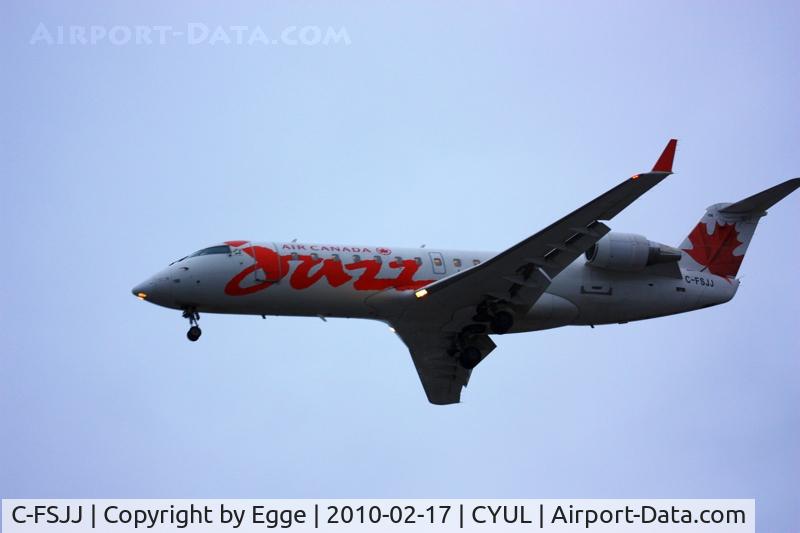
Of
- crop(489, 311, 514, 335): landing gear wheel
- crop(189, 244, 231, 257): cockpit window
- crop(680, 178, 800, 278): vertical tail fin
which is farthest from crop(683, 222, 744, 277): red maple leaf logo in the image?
crop(189, 244, 231, 257): cockpit window

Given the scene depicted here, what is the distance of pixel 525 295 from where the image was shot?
1069 inches

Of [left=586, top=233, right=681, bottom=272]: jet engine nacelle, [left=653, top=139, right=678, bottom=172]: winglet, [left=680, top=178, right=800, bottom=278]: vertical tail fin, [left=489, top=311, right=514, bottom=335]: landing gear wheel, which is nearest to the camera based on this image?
[left=653, top=139, right=678, bottom=172]: winglet

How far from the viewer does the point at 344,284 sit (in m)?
26.6

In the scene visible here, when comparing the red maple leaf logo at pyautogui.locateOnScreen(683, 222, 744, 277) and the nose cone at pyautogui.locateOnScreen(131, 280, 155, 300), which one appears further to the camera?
the red maple leaf logo at pyautogui.locateOnScreen(683, 222, 744, 277)

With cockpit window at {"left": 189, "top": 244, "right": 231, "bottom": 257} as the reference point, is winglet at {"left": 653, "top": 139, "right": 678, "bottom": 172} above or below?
above

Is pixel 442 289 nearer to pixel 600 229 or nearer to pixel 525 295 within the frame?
pixel 525 295

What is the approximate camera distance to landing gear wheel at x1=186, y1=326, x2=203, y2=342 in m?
26.3

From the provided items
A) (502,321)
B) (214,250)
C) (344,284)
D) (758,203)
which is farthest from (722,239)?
(214,250)

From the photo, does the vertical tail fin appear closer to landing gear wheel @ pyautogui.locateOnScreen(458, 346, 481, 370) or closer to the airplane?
the airplane

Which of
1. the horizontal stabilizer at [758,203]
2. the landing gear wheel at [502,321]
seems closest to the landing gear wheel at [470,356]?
the landing gear wheel at [502,321]

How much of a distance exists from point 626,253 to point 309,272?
779cm

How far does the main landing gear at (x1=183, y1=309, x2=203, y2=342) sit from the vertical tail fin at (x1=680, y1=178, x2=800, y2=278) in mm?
12308

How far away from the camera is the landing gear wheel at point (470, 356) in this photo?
28.7 metres

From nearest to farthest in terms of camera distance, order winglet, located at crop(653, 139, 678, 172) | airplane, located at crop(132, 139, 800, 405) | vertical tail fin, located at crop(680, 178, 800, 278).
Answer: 1. winglet, located at crop(653, 139, 678, 172)
2. airplane, located at crop(132, 139, 800, 405)
3. vertical tail fin, located at crop(680, 178, 800, 278)
